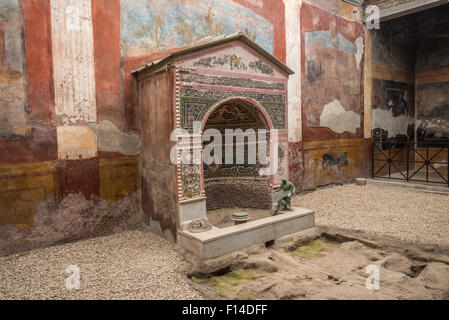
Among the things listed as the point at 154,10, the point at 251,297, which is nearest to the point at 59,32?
the point at 154,10

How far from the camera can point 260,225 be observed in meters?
4.97

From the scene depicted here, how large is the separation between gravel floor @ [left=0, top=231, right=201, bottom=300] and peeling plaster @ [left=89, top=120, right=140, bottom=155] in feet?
5.10

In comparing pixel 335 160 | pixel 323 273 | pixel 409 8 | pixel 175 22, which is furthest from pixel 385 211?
pixel 409 8

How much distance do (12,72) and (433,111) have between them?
12667 mm

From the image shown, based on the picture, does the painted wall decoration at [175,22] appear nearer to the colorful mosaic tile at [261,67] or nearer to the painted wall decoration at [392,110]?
the colorful mosaic tile at [261,67]

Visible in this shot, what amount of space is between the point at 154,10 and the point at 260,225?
436 centimetres

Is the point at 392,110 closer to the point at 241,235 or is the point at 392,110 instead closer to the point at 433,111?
the point at 433,111

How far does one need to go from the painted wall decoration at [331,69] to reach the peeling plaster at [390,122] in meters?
0.87

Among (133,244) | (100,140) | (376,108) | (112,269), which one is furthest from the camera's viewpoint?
(376,108)

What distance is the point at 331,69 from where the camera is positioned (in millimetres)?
9336

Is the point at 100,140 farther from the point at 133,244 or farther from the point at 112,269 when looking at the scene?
the point at 112,269

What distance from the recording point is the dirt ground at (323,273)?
354 centimetres

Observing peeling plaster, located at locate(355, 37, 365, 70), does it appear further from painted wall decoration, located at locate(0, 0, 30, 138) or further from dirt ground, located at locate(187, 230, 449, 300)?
painted wall decoration, located at locate(0, 0, 30, 138)

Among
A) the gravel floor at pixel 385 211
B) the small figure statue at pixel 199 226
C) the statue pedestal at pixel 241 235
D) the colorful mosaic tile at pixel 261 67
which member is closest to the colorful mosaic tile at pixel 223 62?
the colorful mosaic tile at pixel 261 67
